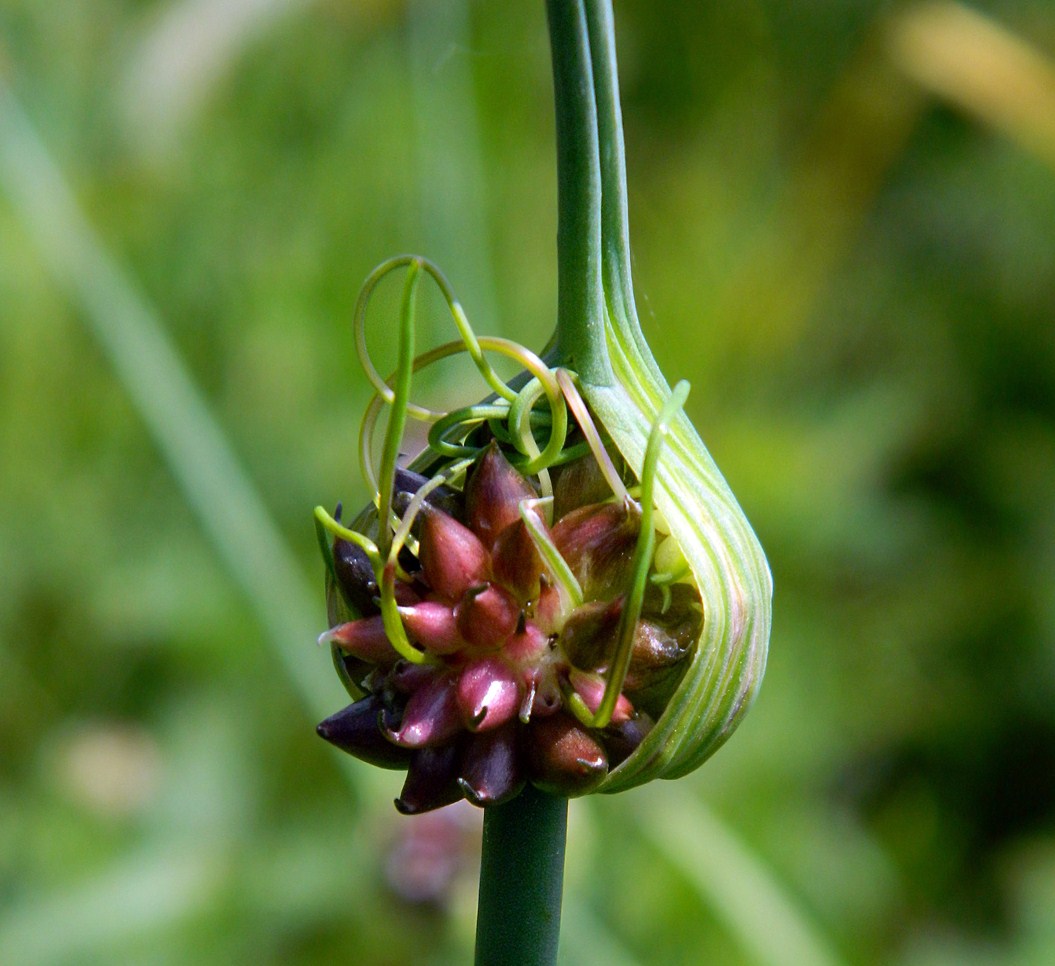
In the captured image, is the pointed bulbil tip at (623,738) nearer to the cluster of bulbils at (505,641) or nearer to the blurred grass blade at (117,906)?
the cluster of bulbils at (505,641)

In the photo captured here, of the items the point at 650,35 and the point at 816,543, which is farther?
the point at 650,35

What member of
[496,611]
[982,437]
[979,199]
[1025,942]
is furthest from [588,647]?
[979,199]

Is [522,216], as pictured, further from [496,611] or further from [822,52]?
[496,611]

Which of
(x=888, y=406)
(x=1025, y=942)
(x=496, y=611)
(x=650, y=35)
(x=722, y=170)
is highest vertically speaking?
(x=496, y=611)

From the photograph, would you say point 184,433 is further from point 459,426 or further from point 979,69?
point 979,69


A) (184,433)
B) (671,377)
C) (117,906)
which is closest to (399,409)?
(184,433)

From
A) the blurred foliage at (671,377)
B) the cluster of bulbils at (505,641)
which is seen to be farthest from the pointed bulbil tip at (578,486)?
the blurred foliage at (671,377)

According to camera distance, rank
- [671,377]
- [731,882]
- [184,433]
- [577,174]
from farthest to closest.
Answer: [671,377] < [731,882] < [184,433] < [577,174]
